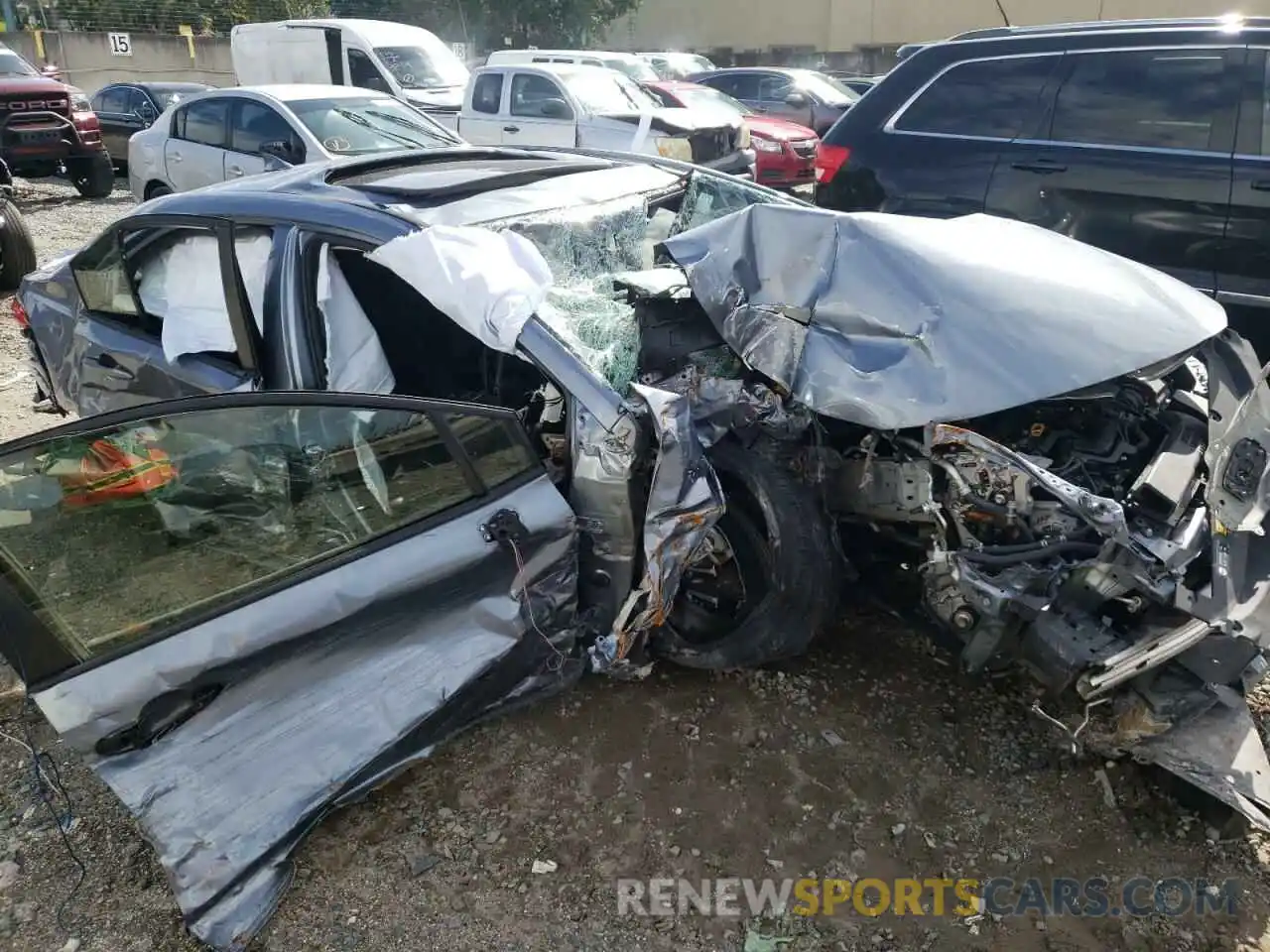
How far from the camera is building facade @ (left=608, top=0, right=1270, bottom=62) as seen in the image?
25.0 metres

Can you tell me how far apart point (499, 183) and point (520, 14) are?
1155 inches

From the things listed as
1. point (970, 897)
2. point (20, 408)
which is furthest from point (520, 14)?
point (970, 897)

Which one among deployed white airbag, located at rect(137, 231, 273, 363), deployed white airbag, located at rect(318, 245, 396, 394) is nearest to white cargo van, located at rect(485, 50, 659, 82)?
deployed white airbag, located at rect(137, 231, 273, 363)

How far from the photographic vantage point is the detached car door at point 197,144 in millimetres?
8922

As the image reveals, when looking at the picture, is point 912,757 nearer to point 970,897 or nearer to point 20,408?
point 970,897

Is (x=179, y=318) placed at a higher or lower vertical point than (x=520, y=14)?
lower

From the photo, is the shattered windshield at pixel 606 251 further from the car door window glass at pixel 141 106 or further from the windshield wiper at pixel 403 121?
the car door window glass at pixel 141 106

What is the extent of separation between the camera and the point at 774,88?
50.7ft

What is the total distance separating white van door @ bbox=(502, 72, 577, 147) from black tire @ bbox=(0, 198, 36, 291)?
496 cm

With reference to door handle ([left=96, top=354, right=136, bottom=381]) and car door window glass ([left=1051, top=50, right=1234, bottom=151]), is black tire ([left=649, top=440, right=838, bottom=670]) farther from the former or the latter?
car door window glass ([left=1051, top=50, right=1234, bottom=151])

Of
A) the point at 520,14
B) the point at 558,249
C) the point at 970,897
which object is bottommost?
the point at 970,897

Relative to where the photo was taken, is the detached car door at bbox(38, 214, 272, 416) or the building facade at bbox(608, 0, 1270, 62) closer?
the detached car door at bbox(38, 214, 272, 416)

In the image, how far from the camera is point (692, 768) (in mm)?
2654

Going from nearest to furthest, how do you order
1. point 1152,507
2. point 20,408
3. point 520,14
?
point 1152,507 → point 20,408 → point 520,14
